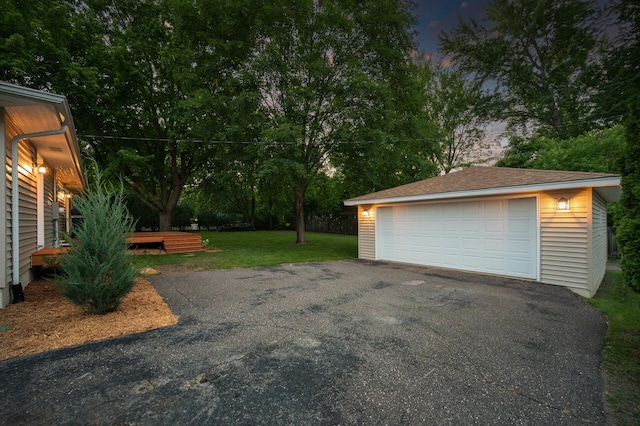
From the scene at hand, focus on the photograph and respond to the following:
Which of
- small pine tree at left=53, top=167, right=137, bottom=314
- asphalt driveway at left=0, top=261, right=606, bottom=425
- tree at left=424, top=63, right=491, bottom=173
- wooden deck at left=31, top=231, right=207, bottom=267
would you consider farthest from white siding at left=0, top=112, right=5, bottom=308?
tree at left=424, top=63, right=491, bottom=173

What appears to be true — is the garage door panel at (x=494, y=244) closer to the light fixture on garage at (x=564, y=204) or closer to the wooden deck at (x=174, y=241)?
the light fixture on garage at (x=564, y=204)

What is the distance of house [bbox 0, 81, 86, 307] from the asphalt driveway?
2.39 m

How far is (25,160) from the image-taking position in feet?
16.8

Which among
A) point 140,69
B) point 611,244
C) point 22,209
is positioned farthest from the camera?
point 140,69

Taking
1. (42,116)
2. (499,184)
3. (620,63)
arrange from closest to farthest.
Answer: (42,116), (499,184), (620,63)

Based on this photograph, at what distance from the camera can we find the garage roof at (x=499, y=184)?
5316 millimetres

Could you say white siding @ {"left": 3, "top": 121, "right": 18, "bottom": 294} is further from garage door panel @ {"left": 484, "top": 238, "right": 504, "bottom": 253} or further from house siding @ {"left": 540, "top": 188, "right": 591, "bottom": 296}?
house siding @ {"left": 540, "top": 188, "right": 591, "bottom": 296}

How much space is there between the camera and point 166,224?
48.2ft

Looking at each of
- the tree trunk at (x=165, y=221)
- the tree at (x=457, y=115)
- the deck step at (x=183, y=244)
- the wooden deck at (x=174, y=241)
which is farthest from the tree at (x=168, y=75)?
the tree at (x=457, y=115)

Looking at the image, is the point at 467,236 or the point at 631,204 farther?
the point at 467,236

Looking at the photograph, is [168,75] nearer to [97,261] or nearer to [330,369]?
[97,261]

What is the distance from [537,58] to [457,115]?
5.25 m

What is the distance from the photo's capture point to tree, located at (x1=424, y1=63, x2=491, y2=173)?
19422mm

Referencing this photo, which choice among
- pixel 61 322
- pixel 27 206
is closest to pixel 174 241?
pixel 27 206
